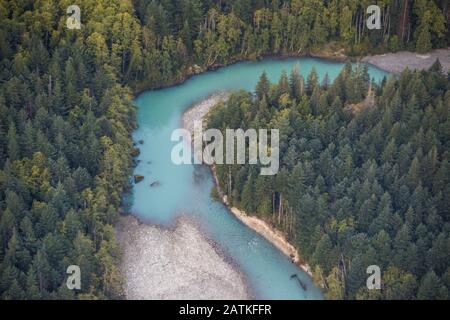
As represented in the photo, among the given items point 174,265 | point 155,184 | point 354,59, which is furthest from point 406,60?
point 174,265

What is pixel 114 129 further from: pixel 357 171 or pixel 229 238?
pixel 357 171

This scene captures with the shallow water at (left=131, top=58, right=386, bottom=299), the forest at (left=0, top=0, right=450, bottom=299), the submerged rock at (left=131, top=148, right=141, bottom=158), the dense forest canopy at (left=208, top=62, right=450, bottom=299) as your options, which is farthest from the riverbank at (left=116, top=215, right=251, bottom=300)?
the submerged rock at (left=131, top=148, right=141, bottom=158)

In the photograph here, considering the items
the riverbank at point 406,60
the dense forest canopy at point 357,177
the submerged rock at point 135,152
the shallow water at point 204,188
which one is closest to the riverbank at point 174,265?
the shallow water at point 204,188

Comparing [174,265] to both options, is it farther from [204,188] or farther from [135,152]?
[135,152]

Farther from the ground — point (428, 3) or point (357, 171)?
point (428, 3)

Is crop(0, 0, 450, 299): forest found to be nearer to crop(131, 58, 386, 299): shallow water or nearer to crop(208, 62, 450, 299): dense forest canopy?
crop(208, 62, 450, 299): dense forest canopy

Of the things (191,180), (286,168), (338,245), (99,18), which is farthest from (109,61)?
(338,245)
